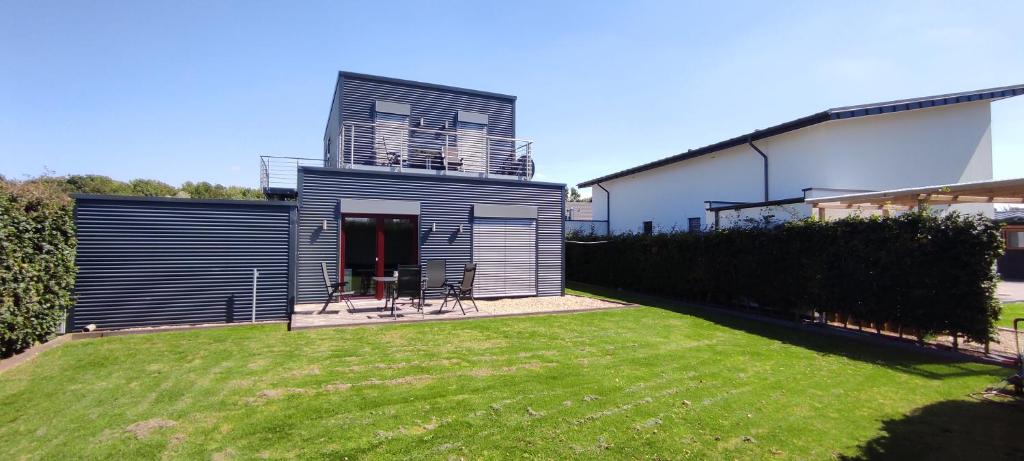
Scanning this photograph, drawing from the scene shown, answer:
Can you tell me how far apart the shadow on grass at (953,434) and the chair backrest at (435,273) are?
7.92 m

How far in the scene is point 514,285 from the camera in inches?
500

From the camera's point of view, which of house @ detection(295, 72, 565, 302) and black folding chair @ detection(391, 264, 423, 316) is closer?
black folding chair @ detection(391, 264, 423, 316)

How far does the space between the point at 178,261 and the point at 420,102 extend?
842 cm

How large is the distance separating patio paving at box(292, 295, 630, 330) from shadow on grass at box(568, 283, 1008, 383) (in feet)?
8.44

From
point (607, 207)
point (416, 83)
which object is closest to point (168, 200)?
point (416, 83)

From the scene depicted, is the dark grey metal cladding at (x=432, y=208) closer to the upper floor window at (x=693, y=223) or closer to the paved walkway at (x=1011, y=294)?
the upper floor window at (x=693, y=223)

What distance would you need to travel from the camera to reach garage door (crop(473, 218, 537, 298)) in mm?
12305

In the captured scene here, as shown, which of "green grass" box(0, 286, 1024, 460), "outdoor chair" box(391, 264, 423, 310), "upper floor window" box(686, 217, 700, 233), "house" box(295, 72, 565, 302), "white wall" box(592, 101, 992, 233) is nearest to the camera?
"green grass" box(0, 286, 1024, 460)

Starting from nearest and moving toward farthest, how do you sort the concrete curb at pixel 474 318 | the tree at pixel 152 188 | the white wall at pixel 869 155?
the concrete curb at pixel 474 318, the white wall at pixel 869 155, the tree at pixel 152 188

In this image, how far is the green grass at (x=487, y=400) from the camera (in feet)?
11.8

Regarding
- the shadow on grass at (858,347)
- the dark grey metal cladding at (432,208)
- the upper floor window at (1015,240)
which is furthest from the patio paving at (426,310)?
the upper floor window at (1015,240)

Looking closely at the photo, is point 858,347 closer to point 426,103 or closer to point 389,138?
point 389,138

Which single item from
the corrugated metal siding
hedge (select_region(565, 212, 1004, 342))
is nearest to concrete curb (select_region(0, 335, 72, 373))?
the corrugated metal siding

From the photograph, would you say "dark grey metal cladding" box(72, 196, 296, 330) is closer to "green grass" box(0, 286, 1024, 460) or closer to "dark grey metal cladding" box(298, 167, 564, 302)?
"green grass" box(0, 286, 1024, 460)
